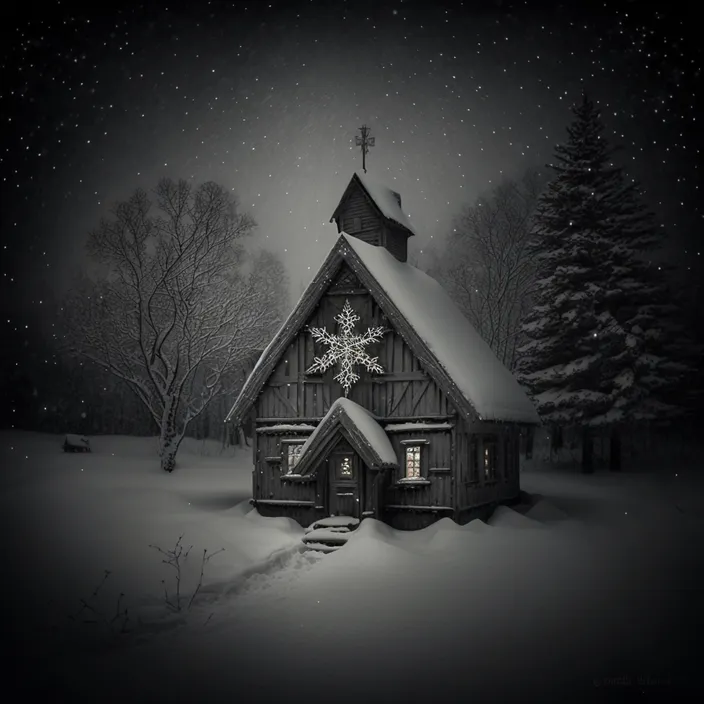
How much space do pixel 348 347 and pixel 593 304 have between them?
17.0 meters

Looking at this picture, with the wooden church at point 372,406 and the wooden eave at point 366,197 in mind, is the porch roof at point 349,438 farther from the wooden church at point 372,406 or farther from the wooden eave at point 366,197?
the wooden eave at point 366,197

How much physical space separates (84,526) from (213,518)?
429 cm

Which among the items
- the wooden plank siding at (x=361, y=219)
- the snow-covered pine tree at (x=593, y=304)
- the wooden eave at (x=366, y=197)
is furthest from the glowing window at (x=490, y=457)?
the snow-covered pine tree at (x=593, y=304)

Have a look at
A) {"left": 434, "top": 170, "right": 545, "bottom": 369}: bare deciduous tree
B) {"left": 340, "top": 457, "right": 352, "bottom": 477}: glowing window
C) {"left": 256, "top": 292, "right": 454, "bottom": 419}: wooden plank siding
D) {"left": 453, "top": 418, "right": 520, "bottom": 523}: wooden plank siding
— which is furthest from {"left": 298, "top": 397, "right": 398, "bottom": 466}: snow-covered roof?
{"left": 434, "top": 170, "right": 545, "bottom": 369}: bare deciduous tree

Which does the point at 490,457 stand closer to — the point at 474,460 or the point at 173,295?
the point at 474,460

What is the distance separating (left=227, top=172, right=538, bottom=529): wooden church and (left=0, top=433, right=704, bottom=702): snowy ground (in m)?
1.29

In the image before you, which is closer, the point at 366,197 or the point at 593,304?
the point at 366,197

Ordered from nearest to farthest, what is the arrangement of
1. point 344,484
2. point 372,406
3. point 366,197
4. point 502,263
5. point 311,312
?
point 344,484
point 372,406
point 311,312
point 366,197
point 502,263

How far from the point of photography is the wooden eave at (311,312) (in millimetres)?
20328

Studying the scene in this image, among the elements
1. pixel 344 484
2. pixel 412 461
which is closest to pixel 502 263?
pixel 412 461

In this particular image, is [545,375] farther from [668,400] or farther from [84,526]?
[84,526]

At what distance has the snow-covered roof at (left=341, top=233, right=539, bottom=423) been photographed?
68.8ft

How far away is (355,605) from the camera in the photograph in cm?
1306

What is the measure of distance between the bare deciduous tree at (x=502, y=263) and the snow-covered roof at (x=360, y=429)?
71.9ft
